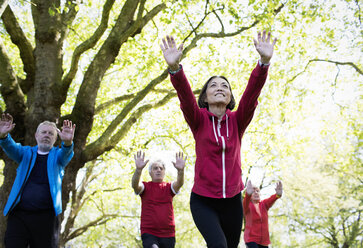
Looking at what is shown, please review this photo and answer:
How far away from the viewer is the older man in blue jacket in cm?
403

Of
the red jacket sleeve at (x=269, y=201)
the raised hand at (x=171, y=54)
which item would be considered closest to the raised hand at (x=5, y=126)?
the raised hand at (x=171, y=54)

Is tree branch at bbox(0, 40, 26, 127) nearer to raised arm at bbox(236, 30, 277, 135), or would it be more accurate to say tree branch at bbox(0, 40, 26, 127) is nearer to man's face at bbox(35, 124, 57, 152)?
man's face at bbox(35, 124, 57, 152)

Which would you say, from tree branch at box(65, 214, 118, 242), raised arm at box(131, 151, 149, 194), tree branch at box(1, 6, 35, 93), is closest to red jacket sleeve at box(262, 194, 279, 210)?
raised arm at box(131, 151, 149, 194)

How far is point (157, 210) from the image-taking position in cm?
535

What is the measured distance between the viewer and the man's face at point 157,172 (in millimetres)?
5826

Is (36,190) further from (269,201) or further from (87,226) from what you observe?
(87,226)

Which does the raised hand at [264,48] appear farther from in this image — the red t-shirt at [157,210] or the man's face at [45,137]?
the red t-shirt at [157,210]

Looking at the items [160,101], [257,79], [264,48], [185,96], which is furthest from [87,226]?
[264,48]

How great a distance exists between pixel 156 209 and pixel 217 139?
267 centimetres

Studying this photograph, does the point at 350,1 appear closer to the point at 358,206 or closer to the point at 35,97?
the point at 35,97

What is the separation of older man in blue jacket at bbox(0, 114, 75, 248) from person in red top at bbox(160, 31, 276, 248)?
1.98 metres

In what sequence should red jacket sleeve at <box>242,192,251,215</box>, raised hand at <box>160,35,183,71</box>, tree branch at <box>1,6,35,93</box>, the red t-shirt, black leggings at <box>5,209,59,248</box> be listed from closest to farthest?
raised hand at <box>160,35,183,71</box>, black leggings at <box>5,209,59,248</box>, the red t-shirt, red jacket sleeve at <box>242,192,251,215</box>, tree branch at <box>1,6,35,93</box>

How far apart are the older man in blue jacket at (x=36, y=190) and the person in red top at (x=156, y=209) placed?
1118mm

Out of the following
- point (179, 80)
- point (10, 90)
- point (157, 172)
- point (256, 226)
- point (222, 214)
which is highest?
point (10, 90)
